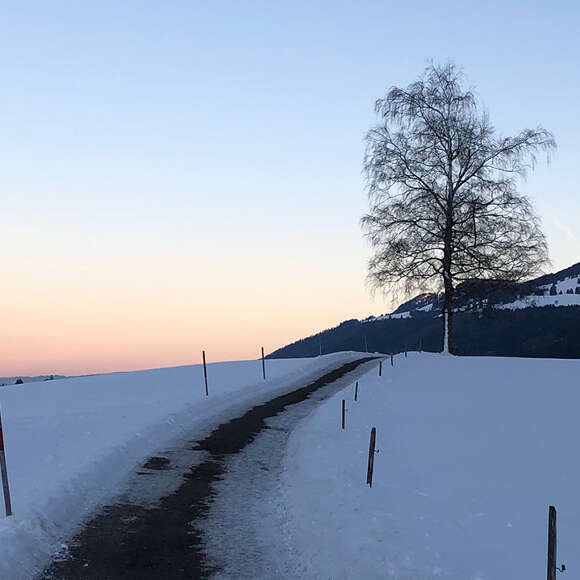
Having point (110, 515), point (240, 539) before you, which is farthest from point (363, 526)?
point (110, 515)

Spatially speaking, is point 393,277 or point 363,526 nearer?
point 363,526

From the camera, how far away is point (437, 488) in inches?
436

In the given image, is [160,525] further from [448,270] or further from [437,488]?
[448,270]

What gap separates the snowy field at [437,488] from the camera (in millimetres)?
7797

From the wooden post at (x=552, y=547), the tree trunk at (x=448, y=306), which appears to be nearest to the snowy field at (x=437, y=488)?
the wooden post at (x=552, y=547)

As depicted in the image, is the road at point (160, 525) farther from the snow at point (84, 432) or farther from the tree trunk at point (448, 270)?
the tree trunk at point (448, 270)

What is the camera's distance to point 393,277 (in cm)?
3569

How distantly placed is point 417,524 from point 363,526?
84 centimetres

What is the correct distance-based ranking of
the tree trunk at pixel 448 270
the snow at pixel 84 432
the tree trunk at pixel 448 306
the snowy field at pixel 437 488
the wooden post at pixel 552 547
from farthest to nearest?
the tree trunk at pixel 448 306
the tree trunk at pixel 448 270
the snow at pixel 84 432
the snowy field at pixel 437 488
the wooden post at pixel 552 547

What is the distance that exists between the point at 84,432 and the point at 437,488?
9775 millimetres

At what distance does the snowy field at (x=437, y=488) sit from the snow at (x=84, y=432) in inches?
131

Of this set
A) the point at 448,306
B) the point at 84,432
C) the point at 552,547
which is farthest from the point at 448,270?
the point at 552,547

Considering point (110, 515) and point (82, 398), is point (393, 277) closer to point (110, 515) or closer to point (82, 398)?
point (82, 398)

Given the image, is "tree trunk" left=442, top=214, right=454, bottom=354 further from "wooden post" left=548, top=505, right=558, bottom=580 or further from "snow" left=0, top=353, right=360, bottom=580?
"wooden post" left=548, top=505, right=558, bottom=580
